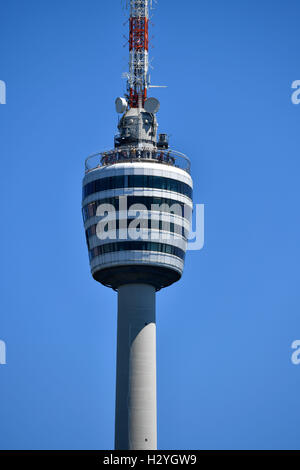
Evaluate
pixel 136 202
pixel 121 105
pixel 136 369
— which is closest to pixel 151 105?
pixel 121 105

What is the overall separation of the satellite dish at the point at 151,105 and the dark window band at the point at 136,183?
45.6 feet

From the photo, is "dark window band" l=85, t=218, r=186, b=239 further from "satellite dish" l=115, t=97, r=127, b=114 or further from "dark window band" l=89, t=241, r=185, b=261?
"satellite dish" l=115, t=97, r=127, b=114

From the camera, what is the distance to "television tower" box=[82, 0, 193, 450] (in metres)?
152

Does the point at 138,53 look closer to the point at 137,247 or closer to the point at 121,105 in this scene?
the point at 121,105

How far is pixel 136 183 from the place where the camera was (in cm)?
15725

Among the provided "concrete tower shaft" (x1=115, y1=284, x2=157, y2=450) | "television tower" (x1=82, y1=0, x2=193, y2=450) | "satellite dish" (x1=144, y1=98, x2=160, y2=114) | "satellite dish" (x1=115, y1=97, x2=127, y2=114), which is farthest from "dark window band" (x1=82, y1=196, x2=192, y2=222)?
"satellite dish" (x1=144, y1=98, x2=160, y2=114)

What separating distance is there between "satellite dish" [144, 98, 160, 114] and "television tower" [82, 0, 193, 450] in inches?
257

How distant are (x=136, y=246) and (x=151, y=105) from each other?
2547 cm

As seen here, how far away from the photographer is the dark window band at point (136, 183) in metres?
157

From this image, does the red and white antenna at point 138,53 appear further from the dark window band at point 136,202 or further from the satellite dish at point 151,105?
Answer: the dark window band at point 136,202

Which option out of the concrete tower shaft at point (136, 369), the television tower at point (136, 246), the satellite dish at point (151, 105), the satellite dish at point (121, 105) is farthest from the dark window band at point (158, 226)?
the satellite dish at point (151, 105)
